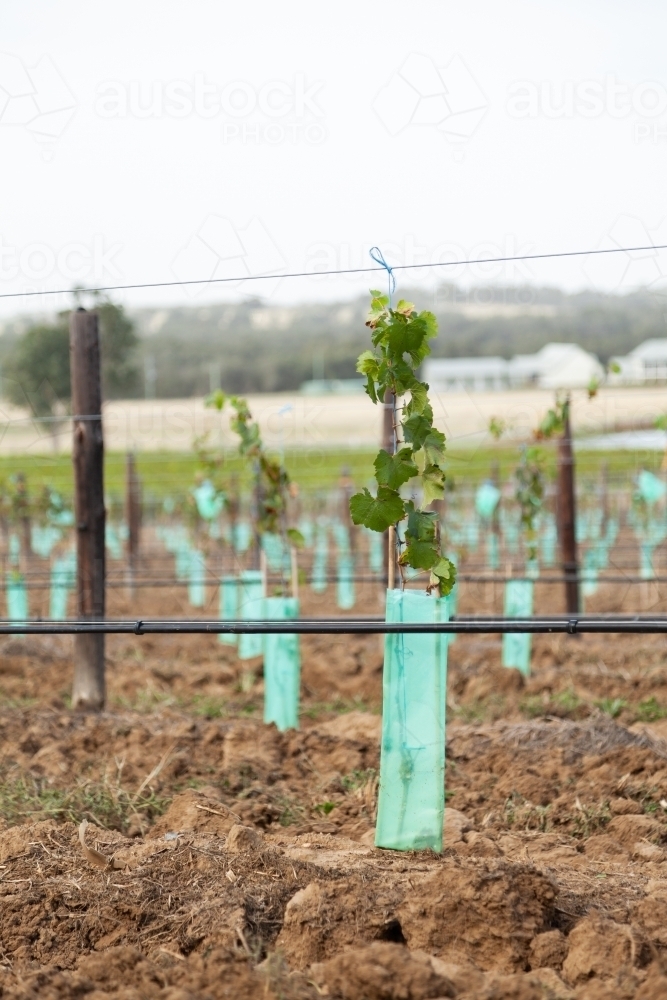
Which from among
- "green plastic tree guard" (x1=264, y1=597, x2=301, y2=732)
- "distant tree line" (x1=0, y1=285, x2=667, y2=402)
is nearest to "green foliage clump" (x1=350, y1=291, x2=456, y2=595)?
"green plastic tree guard" (x1=264, y1=597, x2=301, y2=732)

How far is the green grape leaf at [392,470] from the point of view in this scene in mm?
3998

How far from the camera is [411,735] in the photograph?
4070 millimetres

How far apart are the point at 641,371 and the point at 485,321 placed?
127635mm

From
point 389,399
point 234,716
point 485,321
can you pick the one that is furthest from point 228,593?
point 485,321

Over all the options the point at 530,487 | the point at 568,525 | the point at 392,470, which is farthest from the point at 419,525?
the point at 568,525

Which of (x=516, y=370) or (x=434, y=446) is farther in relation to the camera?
(x=516, y=370)

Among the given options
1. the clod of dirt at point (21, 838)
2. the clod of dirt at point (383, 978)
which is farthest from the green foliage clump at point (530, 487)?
the clod of dirt at point (383, 978)

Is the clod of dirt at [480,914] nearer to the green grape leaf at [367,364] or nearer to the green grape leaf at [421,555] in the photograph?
the green grape leaf at [421,555]

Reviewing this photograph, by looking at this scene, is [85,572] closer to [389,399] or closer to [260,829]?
[260,829]

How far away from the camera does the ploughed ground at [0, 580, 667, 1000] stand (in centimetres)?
288

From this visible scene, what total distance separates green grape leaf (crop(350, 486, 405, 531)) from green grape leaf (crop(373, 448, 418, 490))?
0.03m

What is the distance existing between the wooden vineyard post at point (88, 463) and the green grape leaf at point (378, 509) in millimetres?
2865

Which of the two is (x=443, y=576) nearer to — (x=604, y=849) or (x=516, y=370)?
(x=604, y=849)

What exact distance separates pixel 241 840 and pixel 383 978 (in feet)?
3.84
